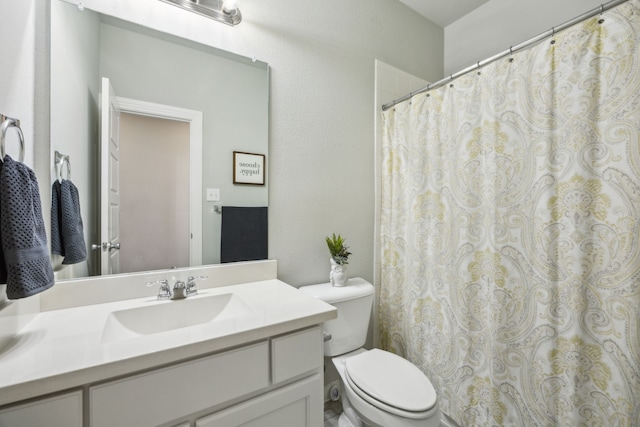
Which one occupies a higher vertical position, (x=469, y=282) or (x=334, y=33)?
(x=334, y=33)

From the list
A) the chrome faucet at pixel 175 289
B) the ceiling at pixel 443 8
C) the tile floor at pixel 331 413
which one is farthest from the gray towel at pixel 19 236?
the ceiling at pixel 443 8

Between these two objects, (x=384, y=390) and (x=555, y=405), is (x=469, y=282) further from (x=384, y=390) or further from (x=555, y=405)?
(x=384, y=390)

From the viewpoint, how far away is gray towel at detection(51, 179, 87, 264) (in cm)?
98

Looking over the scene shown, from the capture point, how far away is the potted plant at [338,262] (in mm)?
1544

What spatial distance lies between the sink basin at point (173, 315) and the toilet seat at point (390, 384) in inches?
23.6

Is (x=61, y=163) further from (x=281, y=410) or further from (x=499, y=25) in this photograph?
(x=499, y=25)

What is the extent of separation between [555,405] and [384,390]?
2.14ft

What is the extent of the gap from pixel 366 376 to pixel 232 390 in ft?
2.13

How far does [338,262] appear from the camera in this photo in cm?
156

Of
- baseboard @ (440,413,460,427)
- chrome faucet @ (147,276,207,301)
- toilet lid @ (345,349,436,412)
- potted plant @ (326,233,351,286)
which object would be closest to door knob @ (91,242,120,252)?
chrome faucet @ (147,276,207,301)

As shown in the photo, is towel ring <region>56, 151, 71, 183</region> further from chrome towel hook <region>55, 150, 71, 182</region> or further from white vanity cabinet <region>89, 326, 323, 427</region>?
white vanity cabinet <region>89, 326, 323, 427</region>

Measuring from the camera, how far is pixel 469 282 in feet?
4.48

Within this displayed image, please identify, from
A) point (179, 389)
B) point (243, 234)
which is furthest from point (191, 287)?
point (179, 389)

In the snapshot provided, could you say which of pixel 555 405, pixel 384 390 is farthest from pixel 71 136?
pixel 555 405
